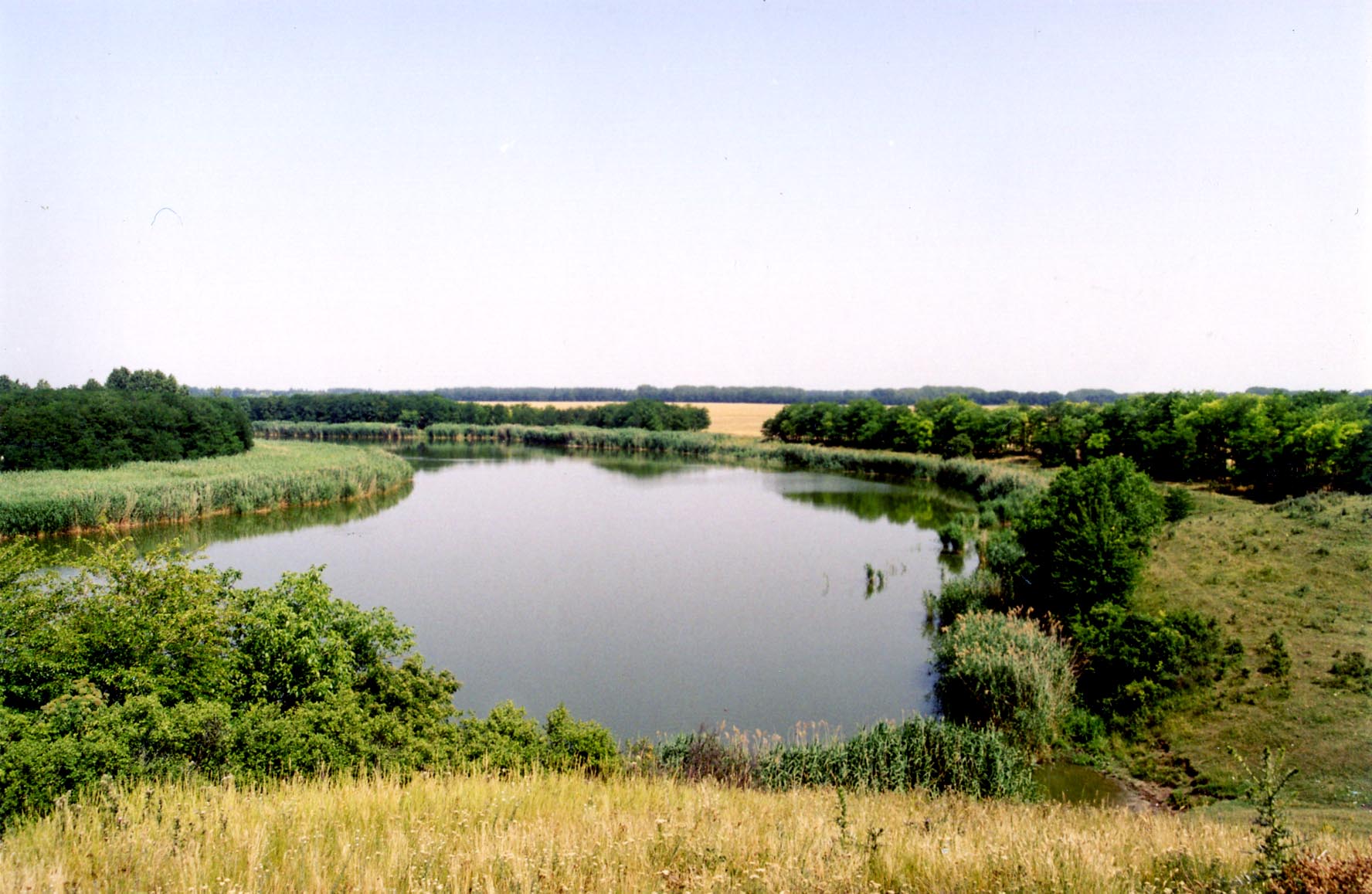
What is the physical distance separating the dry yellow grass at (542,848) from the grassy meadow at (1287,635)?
4.29m

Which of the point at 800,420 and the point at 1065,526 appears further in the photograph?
the point at 800,420

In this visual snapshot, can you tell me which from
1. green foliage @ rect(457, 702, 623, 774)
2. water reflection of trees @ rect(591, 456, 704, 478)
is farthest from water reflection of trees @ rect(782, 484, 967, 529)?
green foliage @ rect(457, 702, 623, 774)

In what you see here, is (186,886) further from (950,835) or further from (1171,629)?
(1171,629)

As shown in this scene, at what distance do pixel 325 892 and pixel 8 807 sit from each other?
3.76 metres

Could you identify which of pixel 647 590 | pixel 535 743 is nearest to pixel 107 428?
pixel 647 590

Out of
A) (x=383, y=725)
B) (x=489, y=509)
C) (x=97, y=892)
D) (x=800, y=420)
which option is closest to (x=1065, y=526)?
(x=383, y=725)

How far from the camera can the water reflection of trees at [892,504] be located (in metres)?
33.6

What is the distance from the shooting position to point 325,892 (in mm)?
3422

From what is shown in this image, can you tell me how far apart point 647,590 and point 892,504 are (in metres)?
21.5

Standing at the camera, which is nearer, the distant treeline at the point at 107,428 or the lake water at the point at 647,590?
the lake water at the point at 647,590

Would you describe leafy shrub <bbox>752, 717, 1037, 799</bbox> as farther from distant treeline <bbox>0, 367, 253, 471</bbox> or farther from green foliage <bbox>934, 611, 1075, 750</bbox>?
distant treeline <bbox>0, 367, 253, 471</bbox>

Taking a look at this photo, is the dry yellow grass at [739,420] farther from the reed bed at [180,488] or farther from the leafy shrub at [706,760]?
the leafy shrub at [706,760]

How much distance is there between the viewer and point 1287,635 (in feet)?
40.4

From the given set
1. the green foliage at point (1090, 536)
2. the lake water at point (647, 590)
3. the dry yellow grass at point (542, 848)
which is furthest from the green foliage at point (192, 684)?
the green foliage at point (1090, 536)
